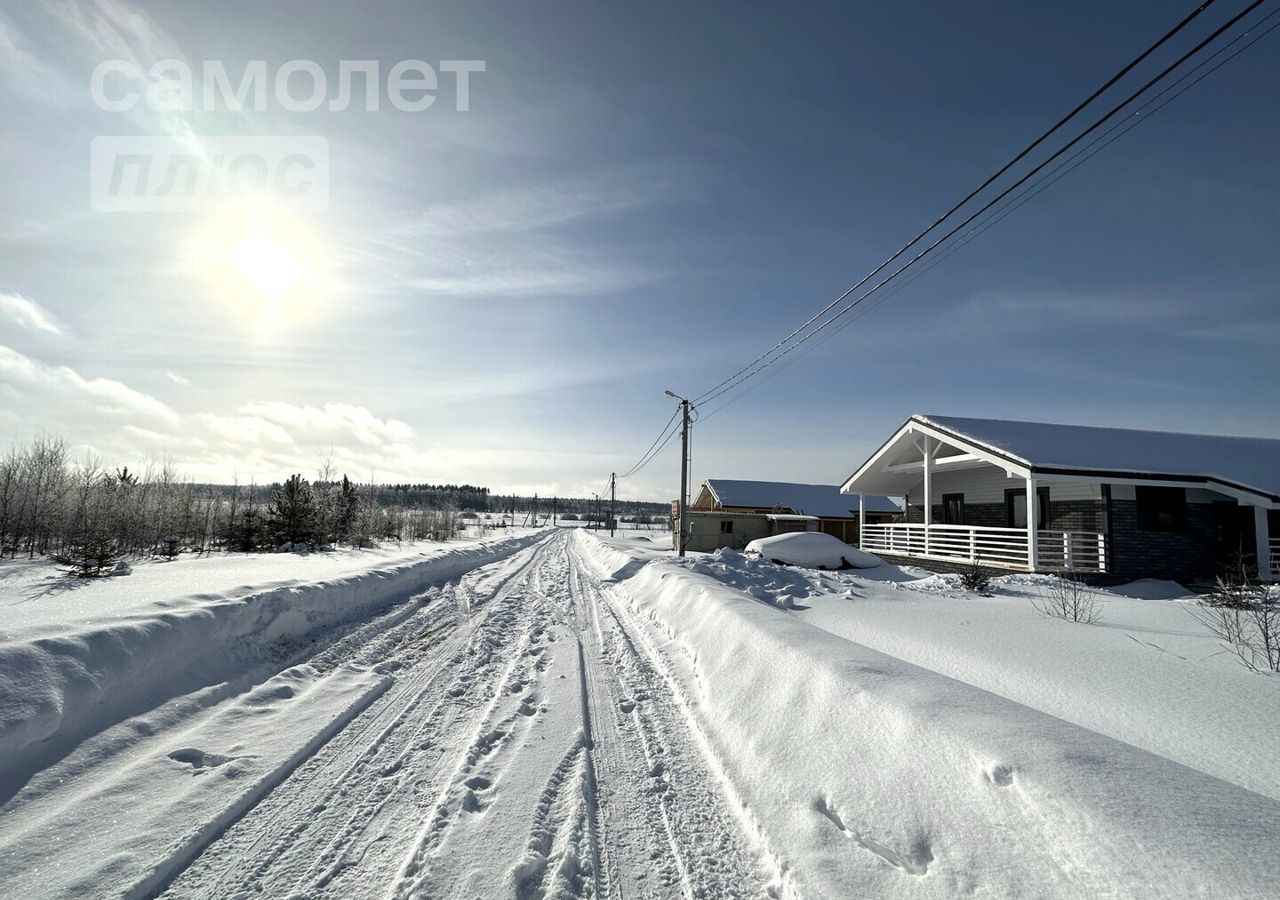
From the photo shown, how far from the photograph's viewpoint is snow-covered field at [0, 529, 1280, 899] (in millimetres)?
2508

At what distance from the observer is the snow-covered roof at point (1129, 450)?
15695 mm

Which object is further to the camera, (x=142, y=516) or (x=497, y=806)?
(x=142, y=516)

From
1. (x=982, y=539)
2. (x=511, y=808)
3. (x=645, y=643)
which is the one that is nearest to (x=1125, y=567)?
(x=982, y=539)

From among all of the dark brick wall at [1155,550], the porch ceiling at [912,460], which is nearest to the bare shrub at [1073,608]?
the dark brick wall at [1155,550]

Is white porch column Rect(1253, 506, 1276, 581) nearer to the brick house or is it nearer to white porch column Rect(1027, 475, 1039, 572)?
the brick house

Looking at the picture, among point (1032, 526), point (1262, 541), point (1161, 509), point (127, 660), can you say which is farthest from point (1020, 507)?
point (127, 660)

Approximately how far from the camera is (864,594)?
1084 centimetres

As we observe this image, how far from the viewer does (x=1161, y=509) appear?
16297 millimetres

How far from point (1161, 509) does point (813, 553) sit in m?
9.91

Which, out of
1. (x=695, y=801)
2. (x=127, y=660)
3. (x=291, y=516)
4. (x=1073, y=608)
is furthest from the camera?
(x=291, y=516)

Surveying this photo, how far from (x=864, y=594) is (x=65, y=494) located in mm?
26216

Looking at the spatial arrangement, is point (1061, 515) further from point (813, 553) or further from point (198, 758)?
point (198, 758)

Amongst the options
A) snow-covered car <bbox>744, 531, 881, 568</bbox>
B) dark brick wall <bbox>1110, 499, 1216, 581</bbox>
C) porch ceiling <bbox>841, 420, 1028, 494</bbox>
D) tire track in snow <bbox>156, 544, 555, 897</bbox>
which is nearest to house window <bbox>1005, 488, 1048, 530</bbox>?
porch ceiling <bbox>841, 420, 1028, 494</bbox>

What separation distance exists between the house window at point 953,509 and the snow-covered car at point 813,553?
574cm
